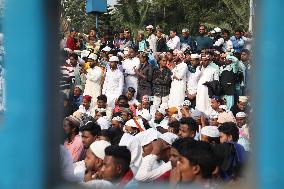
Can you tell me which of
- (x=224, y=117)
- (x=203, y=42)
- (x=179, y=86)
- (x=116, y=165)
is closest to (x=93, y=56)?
(x=203, y=42)

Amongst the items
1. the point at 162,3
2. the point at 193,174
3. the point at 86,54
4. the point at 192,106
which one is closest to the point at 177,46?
the point at 86,54

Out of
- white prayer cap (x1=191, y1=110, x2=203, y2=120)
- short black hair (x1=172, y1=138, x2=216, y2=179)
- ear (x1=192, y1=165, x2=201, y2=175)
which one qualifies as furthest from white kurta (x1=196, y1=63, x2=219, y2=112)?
→ ear (x1=192, y1=165, x2=201, y2=175)

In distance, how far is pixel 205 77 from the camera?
9.33 meters

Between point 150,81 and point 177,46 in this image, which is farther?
point 177,46

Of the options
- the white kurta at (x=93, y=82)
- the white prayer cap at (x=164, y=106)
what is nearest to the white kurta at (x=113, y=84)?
the white kurta at (x=93, y=82)

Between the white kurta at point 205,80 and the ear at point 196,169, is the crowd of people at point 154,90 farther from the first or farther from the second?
the ear at point 196,169

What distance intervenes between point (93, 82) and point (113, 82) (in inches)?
17.3

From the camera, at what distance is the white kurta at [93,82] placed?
32.6 ft

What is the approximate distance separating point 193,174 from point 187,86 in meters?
7.38

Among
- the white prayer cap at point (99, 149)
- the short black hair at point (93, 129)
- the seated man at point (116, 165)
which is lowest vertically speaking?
the short black hair at point (93, 129)

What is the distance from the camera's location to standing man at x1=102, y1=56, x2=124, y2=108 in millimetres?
9664

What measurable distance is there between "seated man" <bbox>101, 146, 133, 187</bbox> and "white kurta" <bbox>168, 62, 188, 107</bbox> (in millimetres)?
6201

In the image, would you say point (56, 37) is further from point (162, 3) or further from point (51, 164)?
point (162, 3)

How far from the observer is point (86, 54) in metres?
11.4
